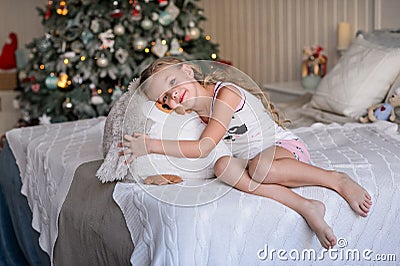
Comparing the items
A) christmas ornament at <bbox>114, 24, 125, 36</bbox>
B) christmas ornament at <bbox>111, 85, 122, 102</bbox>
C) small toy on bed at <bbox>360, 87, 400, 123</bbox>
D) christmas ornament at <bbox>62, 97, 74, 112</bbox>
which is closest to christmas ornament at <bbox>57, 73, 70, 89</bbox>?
christmas ornament at <bbox>62, 97, 74, 112</bbox>

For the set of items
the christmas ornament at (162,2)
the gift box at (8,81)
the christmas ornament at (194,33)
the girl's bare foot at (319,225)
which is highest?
the christmas ornament at (162,2)

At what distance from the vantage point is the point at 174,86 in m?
1.98

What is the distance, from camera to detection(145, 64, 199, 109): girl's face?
1.98m

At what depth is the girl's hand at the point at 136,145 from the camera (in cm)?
199

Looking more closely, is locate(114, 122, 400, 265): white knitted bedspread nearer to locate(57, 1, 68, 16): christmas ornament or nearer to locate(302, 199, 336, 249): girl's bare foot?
locate(302, 199, 336, 249): girl's bare foot

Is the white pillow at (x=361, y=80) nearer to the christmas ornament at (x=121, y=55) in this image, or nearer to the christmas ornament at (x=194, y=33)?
the christmas ornament at (x=194, y=33)

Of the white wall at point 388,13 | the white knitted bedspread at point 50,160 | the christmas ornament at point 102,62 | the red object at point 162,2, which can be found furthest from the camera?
the red object at point 162,2

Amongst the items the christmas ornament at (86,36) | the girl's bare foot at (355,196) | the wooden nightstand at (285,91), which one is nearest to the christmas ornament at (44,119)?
the christmas ornament at (86,36)

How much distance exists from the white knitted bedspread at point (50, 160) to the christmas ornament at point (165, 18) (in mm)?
1391

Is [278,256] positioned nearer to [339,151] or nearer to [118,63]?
[339,151]

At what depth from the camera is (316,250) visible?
1928 mm

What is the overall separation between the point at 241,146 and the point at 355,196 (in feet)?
1.28

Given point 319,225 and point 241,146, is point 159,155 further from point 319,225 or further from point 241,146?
point 319,225

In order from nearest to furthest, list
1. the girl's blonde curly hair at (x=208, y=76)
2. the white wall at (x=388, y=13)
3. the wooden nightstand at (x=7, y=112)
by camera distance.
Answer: the girl's blonde curly hair at (x=208, y=76)
the white wall at (x=388, y=13)
the wooden nightstand at (x=7, y=112)
